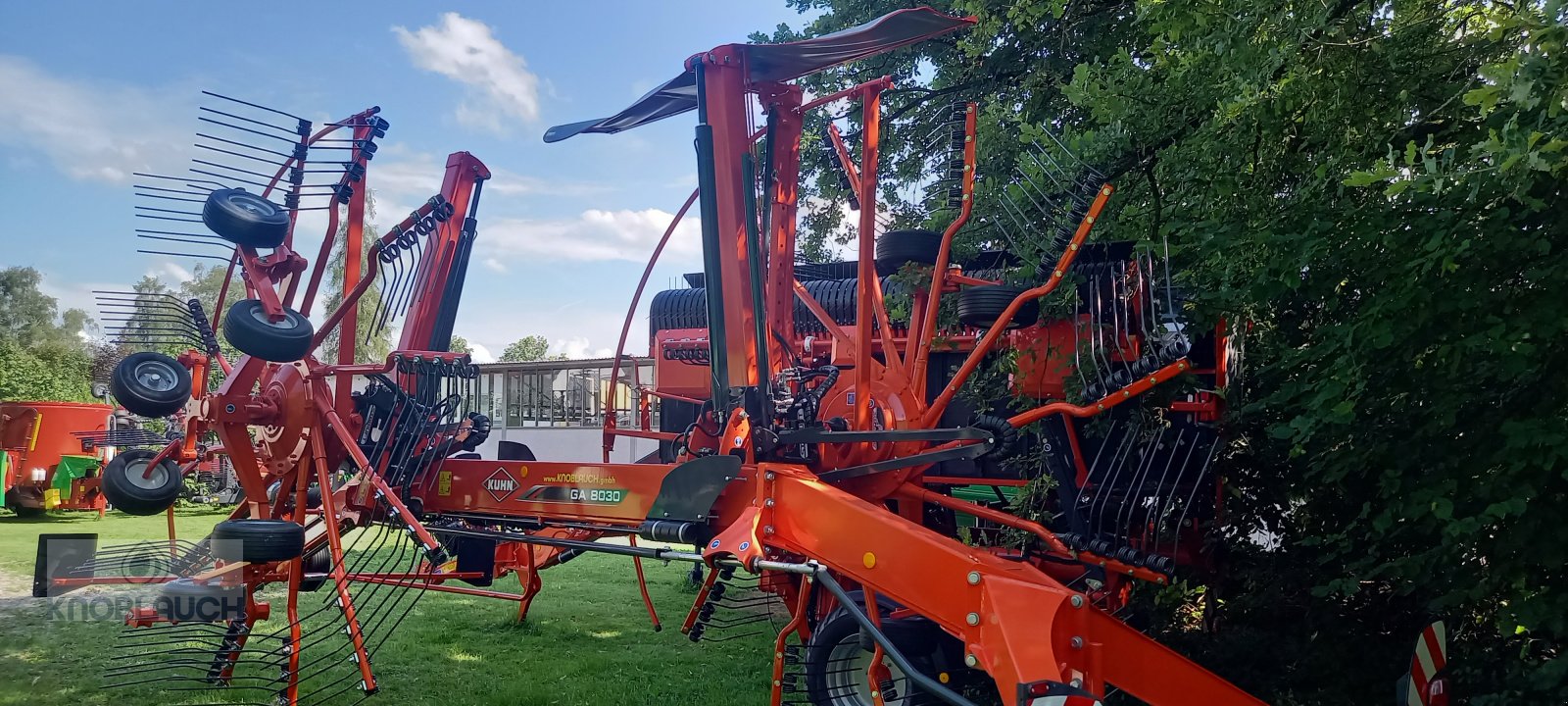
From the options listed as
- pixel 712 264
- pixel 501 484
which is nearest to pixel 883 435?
pixel 712 264

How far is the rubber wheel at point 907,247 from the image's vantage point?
5.22 m

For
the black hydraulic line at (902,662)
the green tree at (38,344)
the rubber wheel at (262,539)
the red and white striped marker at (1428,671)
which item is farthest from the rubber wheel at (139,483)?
the green tree at (38,344)

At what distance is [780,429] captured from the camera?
14.5ft

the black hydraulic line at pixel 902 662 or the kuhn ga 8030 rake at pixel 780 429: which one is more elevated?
the kuhn ga 8030 rake at pixel 780 429

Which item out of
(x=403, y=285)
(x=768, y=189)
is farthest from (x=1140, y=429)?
(x=403, y=285)

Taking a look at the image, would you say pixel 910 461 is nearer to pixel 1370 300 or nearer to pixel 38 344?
pixel 1370 300

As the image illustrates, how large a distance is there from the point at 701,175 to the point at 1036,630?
252cm

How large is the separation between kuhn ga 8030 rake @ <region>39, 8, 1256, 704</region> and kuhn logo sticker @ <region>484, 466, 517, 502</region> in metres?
0.02

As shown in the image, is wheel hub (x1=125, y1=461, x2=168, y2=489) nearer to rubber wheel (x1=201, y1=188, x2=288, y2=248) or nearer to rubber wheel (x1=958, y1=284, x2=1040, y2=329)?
rubber wheel (x1=201, y1=188, x2=288, y2=248)

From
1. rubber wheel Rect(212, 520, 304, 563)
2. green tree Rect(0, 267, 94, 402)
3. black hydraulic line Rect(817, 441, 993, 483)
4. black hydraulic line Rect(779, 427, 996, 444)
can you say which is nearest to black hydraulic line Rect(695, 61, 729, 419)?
black hydraulic line Rect(779, 427, 996, 444)

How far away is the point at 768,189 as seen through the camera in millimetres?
4941

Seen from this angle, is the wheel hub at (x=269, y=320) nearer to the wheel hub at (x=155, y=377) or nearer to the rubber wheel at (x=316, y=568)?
the wheel hub at (x=155, y=377)

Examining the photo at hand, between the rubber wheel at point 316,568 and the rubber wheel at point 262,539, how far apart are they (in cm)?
116

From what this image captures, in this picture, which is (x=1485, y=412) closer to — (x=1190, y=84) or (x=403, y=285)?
(x=1190, y=84)
